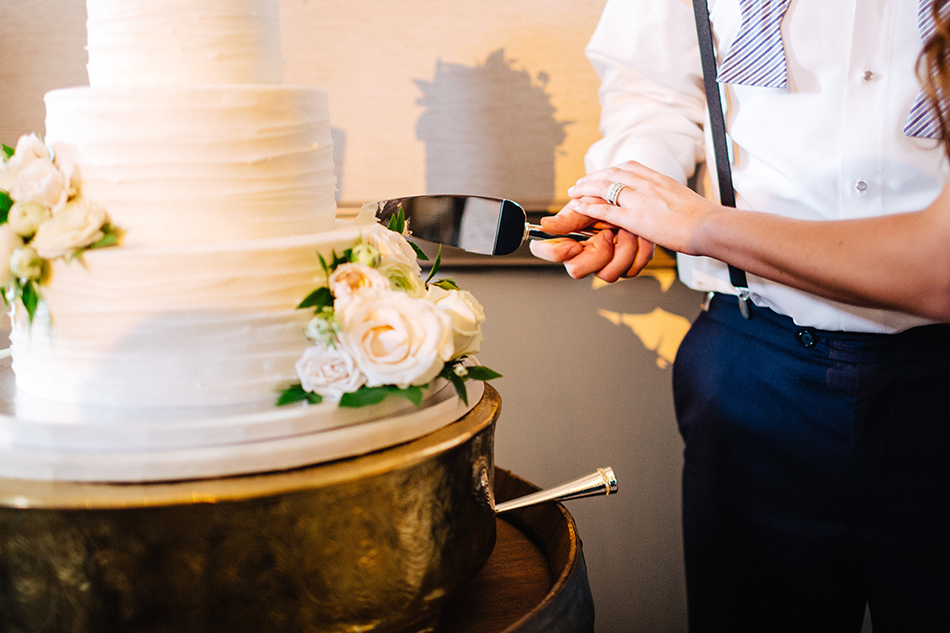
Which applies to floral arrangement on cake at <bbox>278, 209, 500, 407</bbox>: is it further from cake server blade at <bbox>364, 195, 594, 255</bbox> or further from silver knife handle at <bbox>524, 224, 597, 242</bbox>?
silver knife handle at <bbox>524, 224, 597, 242</bbox>

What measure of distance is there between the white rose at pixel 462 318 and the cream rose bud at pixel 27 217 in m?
0.43

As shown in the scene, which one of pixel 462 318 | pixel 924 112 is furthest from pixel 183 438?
pixel 924 112

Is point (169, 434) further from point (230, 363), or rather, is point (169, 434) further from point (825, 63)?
point (825, 63)

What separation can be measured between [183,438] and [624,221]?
731 mm

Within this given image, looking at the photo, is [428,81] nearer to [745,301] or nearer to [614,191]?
[614,191]

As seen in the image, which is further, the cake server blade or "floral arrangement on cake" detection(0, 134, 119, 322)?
the cake server blade

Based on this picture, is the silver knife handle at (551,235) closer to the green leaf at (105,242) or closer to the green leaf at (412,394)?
the green leaf at (412,394)

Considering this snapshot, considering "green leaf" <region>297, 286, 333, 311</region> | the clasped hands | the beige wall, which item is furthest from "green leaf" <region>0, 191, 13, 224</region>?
the beige wall

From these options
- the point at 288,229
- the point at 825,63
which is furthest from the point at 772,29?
the point at 288,229

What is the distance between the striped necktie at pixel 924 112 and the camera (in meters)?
0.87

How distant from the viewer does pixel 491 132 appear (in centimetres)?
154

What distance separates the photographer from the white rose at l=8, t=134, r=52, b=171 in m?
0.72

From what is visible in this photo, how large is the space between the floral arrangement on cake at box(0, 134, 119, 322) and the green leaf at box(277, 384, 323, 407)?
254mm

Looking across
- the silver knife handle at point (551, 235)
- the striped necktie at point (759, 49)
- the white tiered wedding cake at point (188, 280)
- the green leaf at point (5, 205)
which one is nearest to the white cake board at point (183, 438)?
the white tiered wedding cake at point (188, 280)
